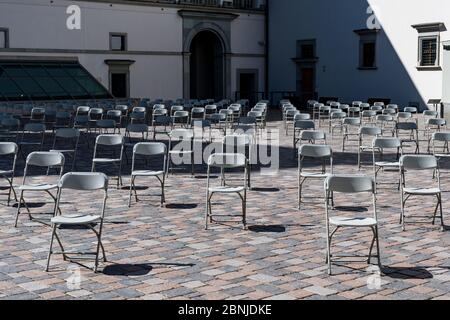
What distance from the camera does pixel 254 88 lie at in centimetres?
3978

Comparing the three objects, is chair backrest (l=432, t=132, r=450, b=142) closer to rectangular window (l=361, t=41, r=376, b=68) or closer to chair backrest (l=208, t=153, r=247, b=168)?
chair backrest (l=208, t=153, r=247, b=168)

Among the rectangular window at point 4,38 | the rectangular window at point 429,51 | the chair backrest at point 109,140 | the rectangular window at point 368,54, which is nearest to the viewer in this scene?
the chair backrest at point 109,140

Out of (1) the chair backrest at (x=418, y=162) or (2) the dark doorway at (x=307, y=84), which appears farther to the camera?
(2) the dark doorway at (x=307, y=84)

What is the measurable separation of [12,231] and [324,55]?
29545 millimetres

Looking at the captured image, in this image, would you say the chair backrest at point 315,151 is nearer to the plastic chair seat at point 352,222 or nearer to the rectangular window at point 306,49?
the plastic chair seat at point 352,222

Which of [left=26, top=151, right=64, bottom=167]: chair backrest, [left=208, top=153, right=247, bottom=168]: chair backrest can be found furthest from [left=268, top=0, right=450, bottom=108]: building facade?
[left=26, top=151, right=64, bottom=167]: chair backrest

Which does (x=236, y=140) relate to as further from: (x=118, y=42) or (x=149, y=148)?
(x=118, y=42)

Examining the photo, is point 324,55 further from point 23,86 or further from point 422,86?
point 23,86

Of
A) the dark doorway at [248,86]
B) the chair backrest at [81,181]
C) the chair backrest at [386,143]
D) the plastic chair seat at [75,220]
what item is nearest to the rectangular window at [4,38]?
the dark doorway at [248,86]

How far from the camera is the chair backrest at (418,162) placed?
8.94 m

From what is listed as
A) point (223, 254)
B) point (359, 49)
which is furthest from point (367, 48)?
point (223, 254)

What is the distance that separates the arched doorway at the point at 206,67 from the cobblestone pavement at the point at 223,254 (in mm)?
27836

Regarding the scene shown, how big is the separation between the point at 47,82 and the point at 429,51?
16.7 metres

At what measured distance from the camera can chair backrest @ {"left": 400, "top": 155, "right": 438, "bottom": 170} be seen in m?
8.94
